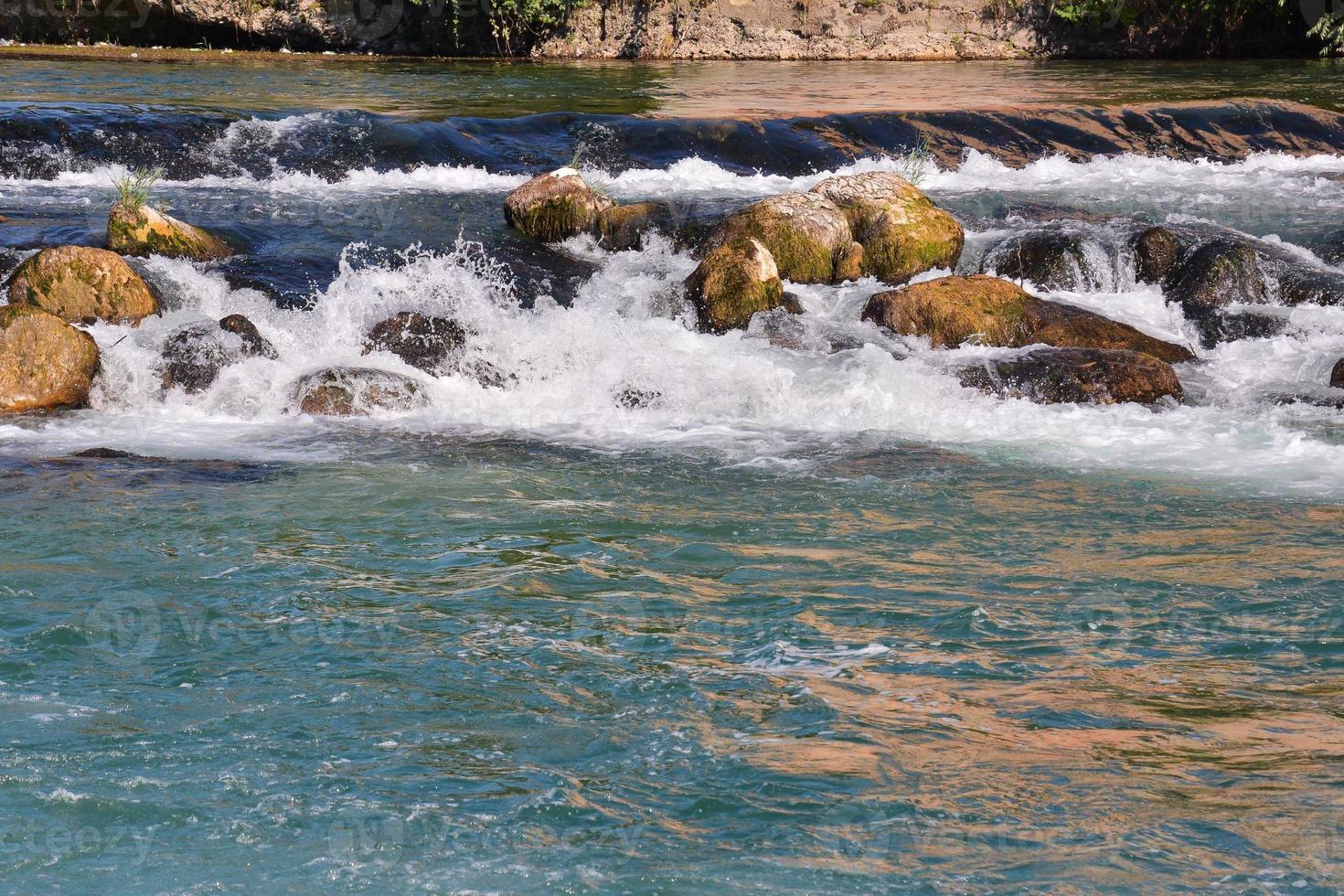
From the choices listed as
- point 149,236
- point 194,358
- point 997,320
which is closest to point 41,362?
point 194,358

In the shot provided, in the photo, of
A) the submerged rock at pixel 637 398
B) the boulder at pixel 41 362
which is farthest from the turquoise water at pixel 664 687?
the submerged rock at pixel 637 398

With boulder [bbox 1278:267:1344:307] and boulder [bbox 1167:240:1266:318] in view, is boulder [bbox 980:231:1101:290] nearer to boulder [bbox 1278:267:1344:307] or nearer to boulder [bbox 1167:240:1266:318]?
boulder [bbox 1167:240:1266:318]

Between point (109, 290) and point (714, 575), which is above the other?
point (109, 290)

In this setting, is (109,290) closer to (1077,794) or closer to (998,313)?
(998,313)

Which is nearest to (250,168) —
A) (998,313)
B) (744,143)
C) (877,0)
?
(744,143)

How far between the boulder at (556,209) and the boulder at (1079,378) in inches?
166

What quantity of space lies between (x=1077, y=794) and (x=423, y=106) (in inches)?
616

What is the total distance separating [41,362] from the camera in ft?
27.0

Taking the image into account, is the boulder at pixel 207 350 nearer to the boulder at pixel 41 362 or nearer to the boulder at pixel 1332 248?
the boulder at pixel 41 362

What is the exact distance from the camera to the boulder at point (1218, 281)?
33.7 ft

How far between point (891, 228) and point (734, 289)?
1.80 m

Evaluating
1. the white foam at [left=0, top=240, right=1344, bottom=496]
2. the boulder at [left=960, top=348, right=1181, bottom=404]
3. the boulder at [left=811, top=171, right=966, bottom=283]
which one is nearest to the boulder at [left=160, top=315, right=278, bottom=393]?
the white foam at [left=0, top=240, right=1344, bottom=496]

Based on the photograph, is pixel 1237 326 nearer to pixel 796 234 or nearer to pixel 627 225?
pixel 796 234

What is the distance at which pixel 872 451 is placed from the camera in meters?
7.35
